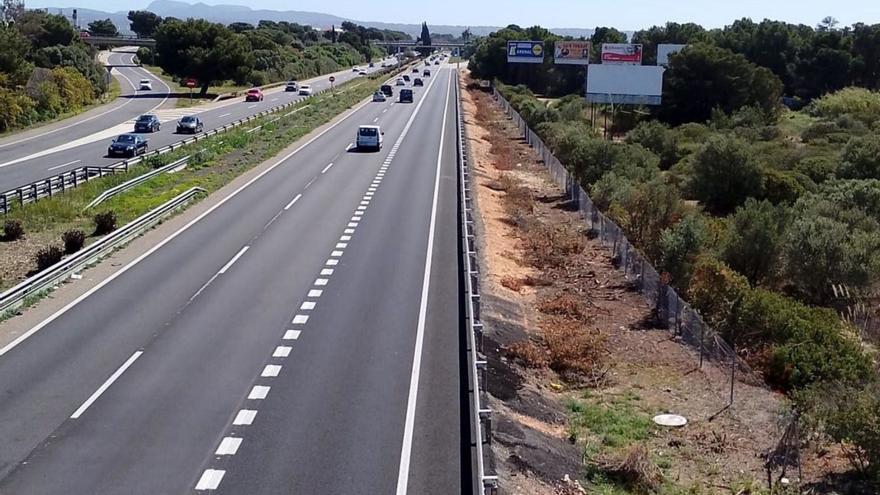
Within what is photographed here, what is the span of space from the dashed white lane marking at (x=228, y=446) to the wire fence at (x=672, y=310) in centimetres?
957

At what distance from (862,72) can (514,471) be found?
121 m

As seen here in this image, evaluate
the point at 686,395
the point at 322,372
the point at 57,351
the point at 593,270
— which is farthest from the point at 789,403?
the point at 57,351

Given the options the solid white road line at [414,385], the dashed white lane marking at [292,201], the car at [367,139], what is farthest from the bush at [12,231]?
the car at [367,139]

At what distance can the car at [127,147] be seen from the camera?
52312 millimetres

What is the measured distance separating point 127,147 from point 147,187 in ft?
44.1

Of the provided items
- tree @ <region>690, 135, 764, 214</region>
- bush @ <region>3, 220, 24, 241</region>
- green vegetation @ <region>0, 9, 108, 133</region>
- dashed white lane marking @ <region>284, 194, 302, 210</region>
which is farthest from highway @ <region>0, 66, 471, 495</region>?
green vegetation @ <region>0, 9, 108, 133</region>

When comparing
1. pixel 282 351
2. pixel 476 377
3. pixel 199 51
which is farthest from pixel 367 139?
pixel 199 51

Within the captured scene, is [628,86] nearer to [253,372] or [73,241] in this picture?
[73,241]

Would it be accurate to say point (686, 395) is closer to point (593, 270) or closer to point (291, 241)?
point (593, 270)

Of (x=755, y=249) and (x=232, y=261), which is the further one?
(x=755, y=249)

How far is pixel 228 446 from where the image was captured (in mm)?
14641

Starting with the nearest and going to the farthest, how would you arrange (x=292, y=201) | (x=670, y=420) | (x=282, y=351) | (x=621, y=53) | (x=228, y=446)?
(x=228, y=446) → (x=670, y=420) → (x=282, y=351) → (x=292, y=201) → (x=621, y=53)

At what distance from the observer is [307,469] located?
549 inches

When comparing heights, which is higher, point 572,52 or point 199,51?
point 572,52
